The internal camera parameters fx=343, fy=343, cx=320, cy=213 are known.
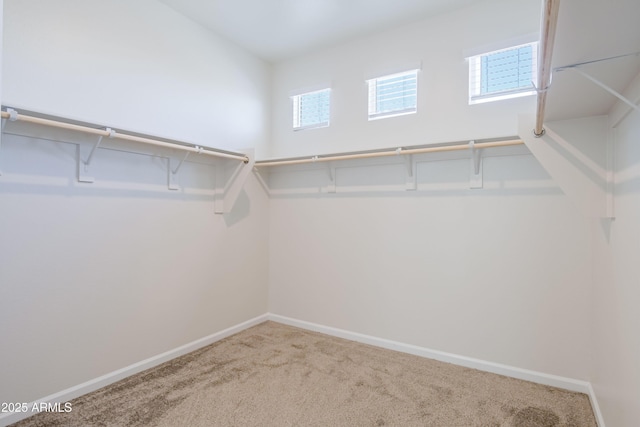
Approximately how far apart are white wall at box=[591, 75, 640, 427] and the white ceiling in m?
1.73

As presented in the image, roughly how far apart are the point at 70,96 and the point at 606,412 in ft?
12.0

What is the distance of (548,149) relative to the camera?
2.12 metres

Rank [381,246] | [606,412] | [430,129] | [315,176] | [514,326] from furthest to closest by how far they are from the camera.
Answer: [315,176] → [381,246] → [430,129] → [514,326] → [606,412]

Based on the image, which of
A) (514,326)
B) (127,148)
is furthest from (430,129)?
(127,148)

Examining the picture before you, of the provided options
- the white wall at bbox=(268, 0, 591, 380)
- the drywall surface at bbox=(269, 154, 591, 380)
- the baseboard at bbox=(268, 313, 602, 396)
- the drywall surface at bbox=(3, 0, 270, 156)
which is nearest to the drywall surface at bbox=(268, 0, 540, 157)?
the white wall at bbox=(268, 0, 591, 380)

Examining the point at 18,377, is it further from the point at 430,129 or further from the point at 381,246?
the point at 430,129

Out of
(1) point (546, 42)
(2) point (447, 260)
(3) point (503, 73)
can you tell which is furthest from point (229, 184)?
(1) point (546, 42)

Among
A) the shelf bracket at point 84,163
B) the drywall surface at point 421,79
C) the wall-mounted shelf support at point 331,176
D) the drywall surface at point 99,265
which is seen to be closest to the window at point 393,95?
the drywall surface at point 421,79

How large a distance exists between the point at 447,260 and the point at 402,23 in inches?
80.3

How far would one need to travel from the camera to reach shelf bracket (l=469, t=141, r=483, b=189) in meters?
2.59

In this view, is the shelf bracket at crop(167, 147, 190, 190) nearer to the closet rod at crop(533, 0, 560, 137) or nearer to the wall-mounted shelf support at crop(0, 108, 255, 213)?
the wall-mounted shelf support at crop(0, 108, 255, 213)

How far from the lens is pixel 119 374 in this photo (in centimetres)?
241

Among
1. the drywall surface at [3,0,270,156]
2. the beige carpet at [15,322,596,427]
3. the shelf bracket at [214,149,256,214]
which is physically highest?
the drywall surface at [3,0,270,156]

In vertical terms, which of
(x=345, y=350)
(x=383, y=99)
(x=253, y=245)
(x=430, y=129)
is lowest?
(x=345, y=350)
